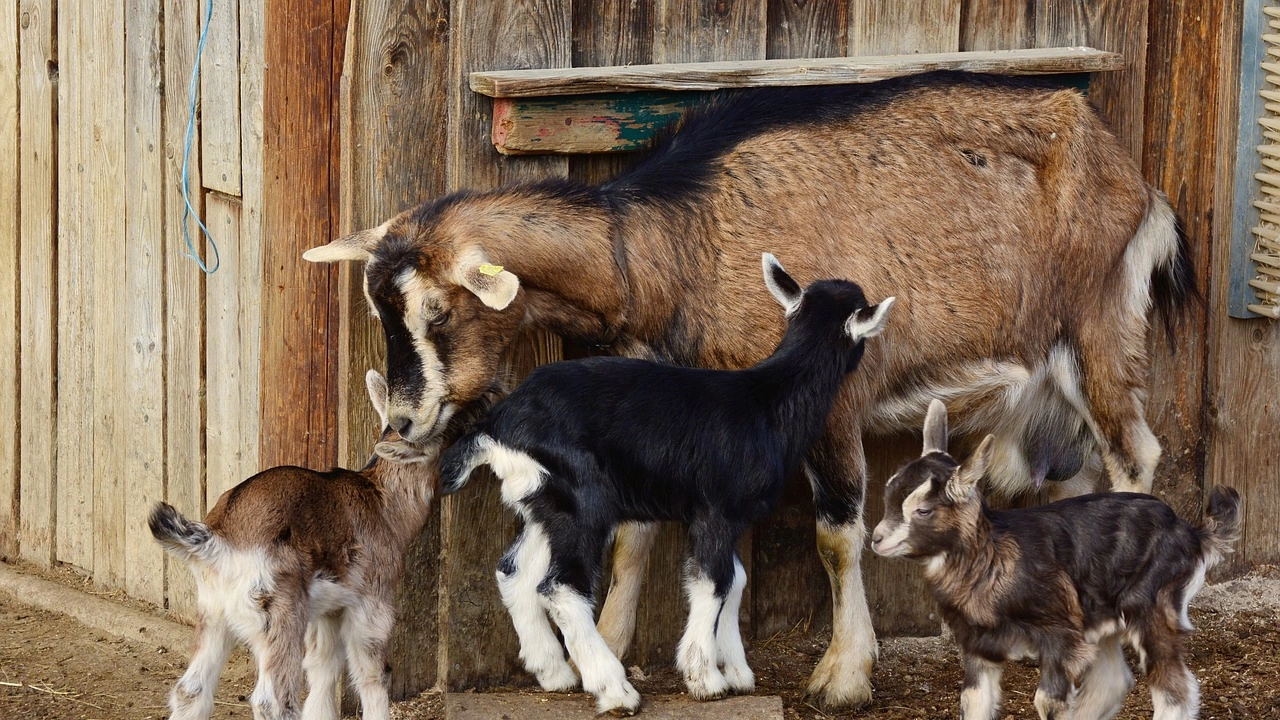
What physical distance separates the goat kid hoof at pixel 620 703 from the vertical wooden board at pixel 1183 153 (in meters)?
2.62

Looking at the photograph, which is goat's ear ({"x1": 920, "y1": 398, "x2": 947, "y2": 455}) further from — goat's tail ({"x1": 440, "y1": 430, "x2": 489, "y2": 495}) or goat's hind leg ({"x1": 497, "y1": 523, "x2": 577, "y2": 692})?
goat's tail ({"x1": 440, "y1": 430, "x2": 489, "y2": 495})

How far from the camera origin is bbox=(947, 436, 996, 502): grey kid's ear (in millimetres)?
4324

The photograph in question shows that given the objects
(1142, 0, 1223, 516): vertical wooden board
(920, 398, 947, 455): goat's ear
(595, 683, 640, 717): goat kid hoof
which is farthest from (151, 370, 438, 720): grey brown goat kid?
(1142, 0, 1223, 516): vertical wooden board

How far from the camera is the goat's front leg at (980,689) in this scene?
179 inches

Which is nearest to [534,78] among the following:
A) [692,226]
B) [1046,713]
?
[692,226]

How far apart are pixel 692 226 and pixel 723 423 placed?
0.82 metres

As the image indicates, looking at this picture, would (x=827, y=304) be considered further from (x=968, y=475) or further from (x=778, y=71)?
(x=778, y=71)

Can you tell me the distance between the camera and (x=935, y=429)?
464 centimetres

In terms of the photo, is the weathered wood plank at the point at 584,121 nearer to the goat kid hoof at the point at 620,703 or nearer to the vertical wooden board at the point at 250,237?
the vertical wooden board at the point at 250,237

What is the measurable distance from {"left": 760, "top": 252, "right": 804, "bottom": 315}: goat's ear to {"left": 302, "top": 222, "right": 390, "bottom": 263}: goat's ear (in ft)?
3.93

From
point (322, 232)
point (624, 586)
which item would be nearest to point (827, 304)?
point (624, 586)

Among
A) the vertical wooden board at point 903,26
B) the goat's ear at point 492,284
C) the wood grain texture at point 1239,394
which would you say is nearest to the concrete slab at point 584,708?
the goat's ear at point 492,284

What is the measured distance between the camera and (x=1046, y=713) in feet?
14.7

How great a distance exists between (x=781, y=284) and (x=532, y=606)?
1275 millimetres
